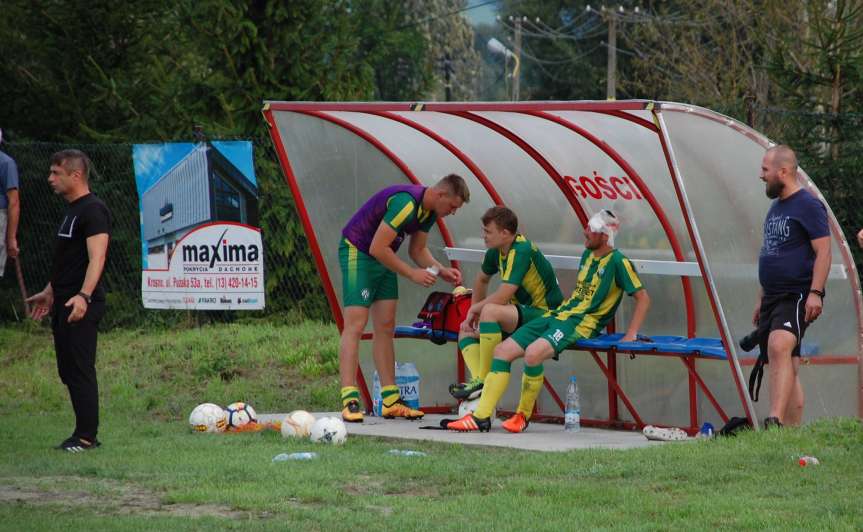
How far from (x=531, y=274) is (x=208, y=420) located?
259cm

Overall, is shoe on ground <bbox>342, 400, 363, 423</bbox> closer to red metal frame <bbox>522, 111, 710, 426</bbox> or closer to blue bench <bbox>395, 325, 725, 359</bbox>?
blue bench <bbox>395, 325, 725, 359</bbox>

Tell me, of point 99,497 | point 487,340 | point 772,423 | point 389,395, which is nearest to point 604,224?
point 487,340

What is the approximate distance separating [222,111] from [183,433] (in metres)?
6.86

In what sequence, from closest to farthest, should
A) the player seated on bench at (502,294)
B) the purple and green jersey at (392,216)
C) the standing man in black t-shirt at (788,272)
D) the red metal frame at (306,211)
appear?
the standing man in black t-shirt at (788,272) < the player seated on bench at (502,294) < the purple and green jersey at (392,216) < the red metal frame at (306,211)

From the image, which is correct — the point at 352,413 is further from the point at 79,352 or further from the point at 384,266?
the point at 79,352

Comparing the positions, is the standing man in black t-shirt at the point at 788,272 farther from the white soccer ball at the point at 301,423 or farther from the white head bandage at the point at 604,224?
the white soccer ball at the point at 301,423

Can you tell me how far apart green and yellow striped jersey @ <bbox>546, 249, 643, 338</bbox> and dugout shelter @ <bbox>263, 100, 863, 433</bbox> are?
6.5 inches

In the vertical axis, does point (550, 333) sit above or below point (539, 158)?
below

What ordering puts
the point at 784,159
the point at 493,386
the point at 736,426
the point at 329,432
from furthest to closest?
the point at 493,386
the point at 329,432
the point at 736,426
the point at 784,159

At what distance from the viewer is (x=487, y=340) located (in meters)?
9.61

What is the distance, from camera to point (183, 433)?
9.41 m

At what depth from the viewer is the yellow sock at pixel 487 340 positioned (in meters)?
9.59

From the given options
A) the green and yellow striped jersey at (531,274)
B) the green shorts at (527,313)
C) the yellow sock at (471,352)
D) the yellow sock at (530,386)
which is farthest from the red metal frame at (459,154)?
the yellow sock at (530,386)

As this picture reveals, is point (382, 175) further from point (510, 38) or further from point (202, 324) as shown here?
point (510, 38)
